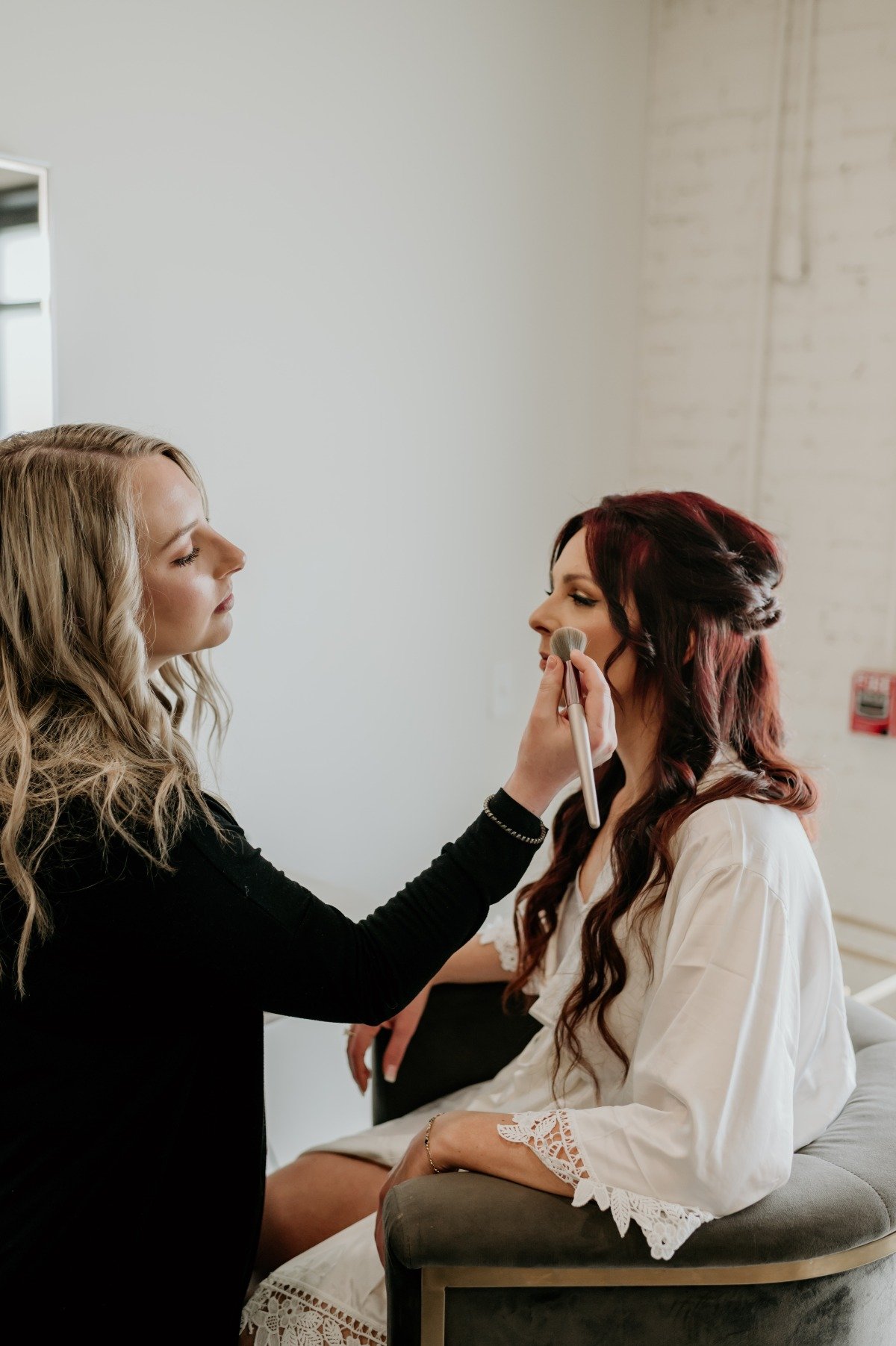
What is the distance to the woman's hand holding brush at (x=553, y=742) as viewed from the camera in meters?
1.20

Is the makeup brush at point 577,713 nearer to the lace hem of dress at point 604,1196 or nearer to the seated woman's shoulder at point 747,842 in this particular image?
the seated woman's shoulder at point 747,842

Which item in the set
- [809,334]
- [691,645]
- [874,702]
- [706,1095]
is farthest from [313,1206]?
[809,334]

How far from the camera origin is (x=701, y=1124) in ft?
3.63

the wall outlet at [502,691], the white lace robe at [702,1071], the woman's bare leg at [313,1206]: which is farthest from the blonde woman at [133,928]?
the wall outlet at [502,691]

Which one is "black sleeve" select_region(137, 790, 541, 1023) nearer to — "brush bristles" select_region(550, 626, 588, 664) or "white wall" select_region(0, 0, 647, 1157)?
"brush bristles" select_region(550, 626, 588, 664)

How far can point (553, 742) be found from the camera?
3.93 feet

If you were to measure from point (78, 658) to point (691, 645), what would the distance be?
688 millimetres

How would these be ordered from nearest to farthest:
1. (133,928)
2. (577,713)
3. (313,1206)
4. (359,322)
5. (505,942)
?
(133,928) < (577,713) < (313,1206) < (505,942) < (359,322)

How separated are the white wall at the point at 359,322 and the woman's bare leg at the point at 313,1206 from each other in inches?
32.2

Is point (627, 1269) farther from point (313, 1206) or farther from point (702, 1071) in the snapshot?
point (313, 1206)

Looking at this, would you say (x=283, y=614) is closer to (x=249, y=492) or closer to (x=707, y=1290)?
(x=249, y=492)

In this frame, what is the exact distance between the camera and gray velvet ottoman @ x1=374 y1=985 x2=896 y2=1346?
112cm

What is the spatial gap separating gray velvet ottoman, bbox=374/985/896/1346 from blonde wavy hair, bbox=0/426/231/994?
44cm

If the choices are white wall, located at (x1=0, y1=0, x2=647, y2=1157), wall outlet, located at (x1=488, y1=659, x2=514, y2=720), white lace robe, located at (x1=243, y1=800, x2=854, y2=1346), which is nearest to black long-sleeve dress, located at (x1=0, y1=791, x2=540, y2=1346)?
white lace robe, located at (x1=243, y1=800, x2=854, y2=1346)
